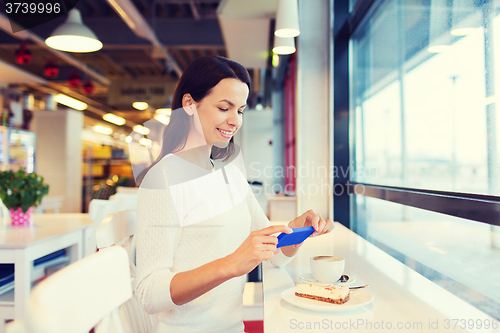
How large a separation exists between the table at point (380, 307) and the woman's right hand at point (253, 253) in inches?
5.3

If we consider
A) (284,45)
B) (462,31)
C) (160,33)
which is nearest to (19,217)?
(284,45)

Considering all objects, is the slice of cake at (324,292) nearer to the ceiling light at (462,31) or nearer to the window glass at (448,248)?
the window glass at (448,248)

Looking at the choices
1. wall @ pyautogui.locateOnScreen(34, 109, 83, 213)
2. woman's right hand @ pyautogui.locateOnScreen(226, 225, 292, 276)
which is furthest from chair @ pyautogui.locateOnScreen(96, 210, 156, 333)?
wall @ pyautogui.locateOnScreen(34, 109, 83, 213)

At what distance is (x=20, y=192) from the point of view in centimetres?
241

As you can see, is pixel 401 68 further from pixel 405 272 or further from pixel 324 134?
pixel 405 272

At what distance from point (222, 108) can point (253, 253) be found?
495 millimetres

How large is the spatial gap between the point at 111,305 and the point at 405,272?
1.01m

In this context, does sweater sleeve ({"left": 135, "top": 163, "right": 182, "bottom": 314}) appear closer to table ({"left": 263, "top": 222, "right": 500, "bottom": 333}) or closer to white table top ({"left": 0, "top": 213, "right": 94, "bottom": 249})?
→ table ({"left": 263, "top": 222, "right": 500, "bottom": 333})

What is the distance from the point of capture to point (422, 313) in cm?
88

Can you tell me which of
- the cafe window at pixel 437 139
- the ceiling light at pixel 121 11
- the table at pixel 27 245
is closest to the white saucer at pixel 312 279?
the cafe window at pixel 437 139

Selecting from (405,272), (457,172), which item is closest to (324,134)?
(457,172)

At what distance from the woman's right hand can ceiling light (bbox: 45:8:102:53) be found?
117 inches

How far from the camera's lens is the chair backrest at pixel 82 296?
1.72 feet

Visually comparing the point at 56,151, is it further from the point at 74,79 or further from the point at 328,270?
the point at 328,270
